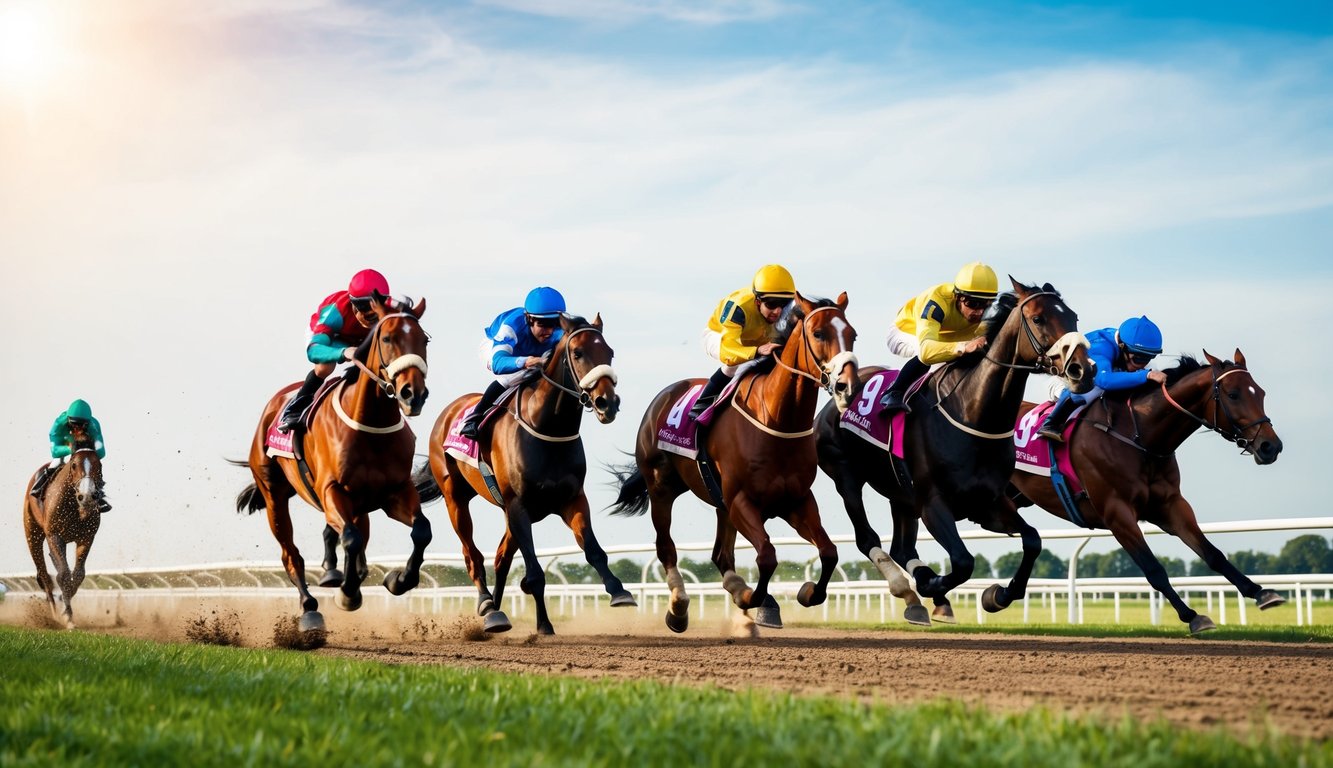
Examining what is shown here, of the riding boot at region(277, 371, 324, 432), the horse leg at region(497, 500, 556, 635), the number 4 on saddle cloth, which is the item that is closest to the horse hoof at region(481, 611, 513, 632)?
the horse leg at region(497, 500, 556, 635)

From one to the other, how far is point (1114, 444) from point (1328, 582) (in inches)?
100

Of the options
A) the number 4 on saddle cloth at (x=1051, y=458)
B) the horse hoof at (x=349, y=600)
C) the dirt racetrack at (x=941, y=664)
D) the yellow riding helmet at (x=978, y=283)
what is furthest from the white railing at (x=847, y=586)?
the horse hoof at (x=349, y=600)

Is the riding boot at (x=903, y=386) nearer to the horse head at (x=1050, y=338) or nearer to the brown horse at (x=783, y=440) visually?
the brown horse at (x=783, y=440)

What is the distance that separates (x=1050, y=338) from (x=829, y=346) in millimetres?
1365

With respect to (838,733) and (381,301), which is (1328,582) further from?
(838,733)

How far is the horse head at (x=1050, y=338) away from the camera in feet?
25.3

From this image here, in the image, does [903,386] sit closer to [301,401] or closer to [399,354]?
[399,354]

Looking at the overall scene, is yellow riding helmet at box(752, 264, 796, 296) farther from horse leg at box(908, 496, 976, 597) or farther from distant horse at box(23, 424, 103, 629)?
distant horse at box(23, 424, 103, 629)

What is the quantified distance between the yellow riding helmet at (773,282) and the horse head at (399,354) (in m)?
2.30

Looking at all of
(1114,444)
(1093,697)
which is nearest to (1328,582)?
(1114,444)

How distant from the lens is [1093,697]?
4.76 m

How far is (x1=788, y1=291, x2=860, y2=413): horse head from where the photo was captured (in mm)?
7676

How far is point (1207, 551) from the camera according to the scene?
9.12 meters

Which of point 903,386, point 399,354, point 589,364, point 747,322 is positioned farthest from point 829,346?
point 399,354
